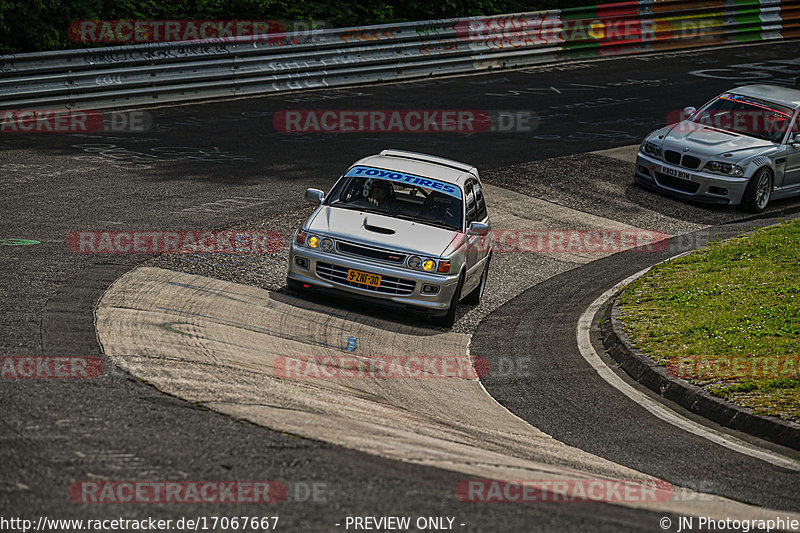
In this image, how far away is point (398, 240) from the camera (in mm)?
11031

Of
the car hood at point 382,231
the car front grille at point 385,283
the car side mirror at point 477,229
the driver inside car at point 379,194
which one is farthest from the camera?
the driver inside car at point 379,194

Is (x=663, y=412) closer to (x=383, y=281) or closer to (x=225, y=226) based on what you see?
(x=383, y=281)

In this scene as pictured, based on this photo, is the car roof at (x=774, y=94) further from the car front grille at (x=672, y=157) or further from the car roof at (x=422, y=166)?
the car roof at (x=422, y=166)

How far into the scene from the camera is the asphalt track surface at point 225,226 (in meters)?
5.80

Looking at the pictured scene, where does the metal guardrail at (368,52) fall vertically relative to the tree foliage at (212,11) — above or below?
below

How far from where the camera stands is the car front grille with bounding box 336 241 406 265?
35.8 ft

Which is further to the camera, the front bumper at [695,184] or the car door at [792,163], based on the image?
the car door at [792,163]

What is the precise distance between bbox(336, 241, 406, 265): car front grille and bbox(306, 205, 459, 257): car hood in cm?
6

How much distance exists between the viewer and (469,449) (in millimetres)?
7234

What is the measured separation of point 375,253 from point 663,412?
370cm

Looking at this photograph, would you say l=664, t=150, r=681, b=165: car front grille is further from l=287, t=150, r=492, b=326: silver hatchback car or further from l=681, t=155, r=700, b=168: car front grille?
l=287, t=150, r=492, b=326: silver hatchback car

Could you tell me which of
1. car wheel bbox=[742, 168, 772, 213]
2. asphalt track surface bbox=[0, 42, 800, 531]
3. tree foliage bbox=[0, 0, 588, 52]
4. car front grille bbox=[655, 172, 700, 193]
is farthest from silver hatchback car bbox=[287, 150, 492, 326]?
tree foliage bbox=[0, 0, 588, 52]

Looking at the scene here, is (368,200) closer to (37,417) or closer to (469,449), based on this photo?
(469,449)

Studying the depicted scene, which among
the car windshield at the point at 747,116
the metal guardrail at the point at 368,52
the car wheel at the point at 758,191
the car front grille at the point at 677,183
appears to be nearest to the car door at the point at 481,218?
the car front grille at the point at 677,183
